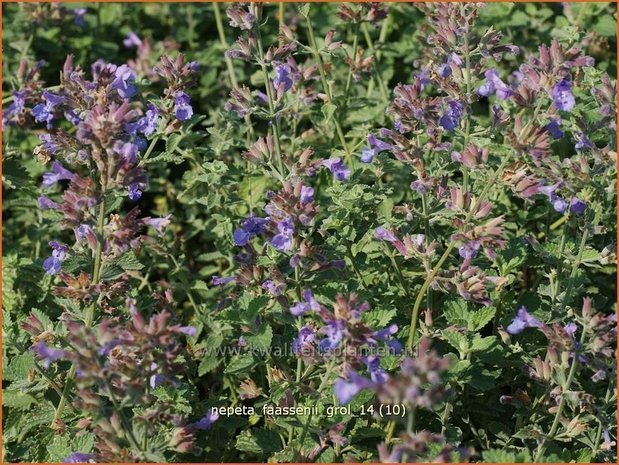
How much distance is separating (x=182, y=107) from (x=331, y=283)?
1207mm

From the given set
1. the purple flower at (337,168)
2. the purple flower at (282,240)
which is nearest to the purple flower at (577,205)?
the purple flower at (337,168)

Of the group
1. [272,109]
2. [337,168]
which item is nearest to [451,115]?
[337,168]

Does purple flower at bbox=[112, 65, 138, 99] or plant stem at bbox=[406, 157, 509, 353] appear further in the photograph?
purple flower at bbox=[112, 65, 138, 99]

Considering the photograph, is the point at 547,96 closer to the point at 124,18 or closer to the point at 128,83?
the point at 128,83

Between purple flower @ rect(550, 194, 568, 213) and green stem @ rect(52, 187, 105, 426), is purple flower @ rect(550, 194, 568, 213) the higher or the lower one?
the higher one

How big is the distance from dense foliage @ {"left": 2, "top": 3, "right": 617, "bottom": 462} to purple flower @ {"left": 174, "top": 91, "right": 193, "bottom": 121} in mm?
14

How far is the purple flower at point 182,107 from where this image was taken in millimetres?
4230

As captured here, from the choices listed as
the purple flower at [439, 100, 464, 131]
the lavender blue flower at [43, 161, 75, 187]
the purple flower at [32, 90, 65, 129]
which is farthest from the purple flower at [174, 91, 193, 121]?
the purple flower at [439, 100, 464, 131]

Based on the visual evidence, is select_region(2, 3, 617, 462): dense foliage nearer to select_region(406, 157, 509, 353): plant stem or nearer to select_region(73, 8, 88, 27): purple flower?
select_region(406, 157, 509, 353): plant stem

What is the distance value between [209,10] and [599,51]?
3345 millimetres

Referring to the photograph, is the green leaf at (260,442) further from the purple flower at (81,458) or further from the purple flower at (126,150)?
the purple flower at (126,150)

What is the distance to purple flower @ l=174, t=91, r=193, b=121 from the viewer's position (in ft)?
13.9

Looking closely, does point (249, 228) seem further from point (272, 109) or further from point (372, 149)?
point (372, 149)

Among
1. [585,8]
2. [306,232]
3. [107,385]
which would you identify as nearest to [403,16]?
[585,8]
